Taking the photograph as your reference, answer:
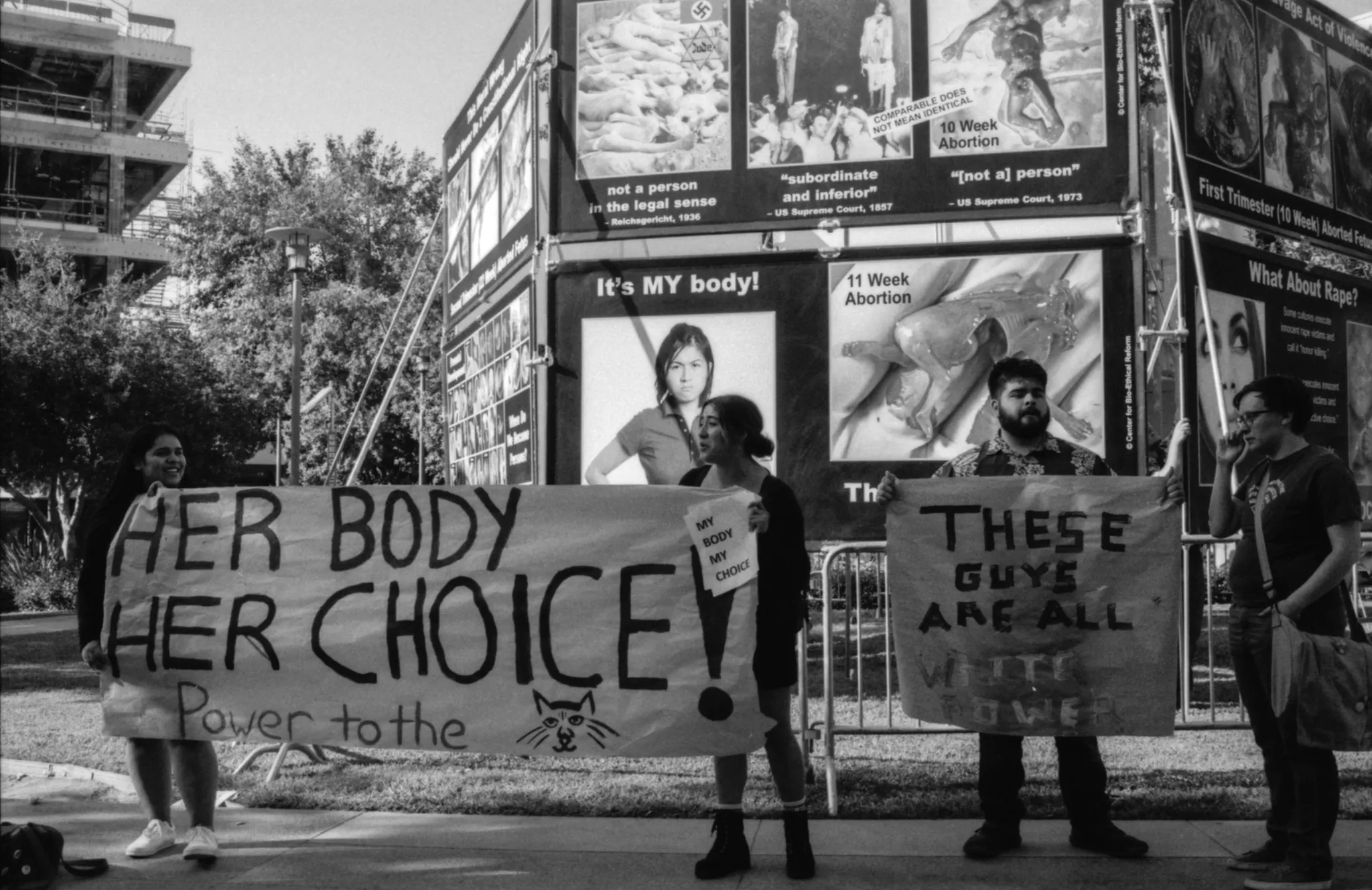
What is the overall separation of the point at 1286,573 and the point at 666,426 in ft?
10.4

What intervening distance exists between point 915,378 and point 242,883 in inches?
154

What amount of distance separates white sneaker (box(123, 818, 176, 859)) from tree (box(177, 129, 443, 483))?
2596 centimetres

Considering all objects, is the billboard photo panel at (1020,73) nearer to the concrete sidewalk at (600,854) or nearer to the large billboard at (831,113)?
the large billboard at (831,113)

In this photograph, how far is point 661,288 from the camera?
684cm

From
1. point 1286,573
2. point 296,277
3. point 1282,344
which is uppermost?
point 296,277

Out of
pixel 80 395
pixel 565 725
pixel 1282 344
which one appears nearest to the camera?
pixel 565 725

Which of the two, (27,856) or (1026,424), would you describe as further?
(1026,424)

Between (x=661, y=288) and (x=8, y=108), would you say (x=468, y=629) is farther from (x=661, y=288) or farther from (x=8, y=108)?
(x=8, y=108)

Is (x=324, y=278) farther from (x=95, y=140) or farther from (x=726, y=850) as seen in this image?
(x=726, y=850)

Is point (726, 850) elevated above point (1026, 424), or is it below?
below

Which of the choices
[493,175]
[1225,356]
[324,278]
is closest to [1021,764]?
[1225,356]

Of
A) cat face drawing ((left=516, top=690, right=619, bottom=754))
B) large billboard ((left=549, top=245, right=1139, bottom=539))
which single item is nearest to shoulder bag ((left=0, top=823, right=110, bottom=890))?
cat face drawing ((left=516, top=690, right=619, bottom=754))

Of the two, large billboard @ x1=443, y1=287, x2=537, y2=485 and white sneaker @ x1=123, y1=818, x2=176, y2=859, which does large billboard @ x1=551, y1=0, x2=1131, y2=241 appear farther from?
white sneaker @ x1=123, y1=818, x2=176, y2=859

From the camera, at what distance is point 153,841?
17.2 ft
